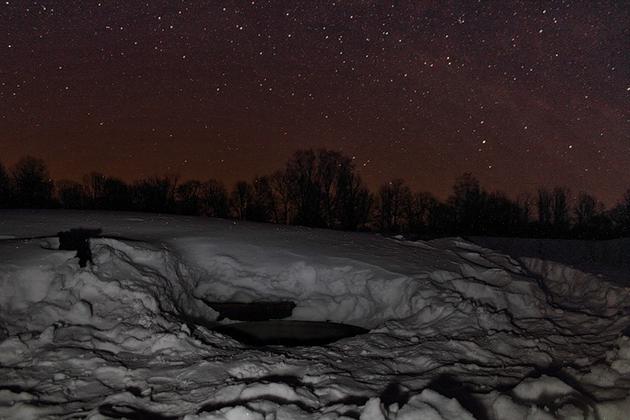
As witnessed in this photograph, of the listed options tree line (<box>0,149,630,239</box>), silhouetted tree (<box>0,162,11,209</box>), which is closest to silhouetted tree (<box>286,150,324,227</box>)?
tree line (<box>0,149,630,239</box>)

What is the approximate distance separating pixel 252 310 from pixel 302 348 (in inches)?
77.2

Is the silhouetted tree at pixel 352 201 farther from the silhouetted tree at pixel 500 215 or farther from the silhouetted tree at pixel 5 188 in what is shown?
the silhouetted tree at pixel 5 188

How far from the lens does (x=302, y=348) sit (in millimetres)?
4512

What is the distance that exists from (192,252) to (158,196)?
28.3 meters

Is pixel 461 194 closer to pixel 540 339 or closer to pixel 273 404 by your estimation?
pixel 540 339

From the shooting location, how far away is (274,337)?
5949mm

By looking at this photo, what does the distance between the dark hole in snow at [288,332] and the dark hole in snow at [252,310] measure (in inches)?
5.6

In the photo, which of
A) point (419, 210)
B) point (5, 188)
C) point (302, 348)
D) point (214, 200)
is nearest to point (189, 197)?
point (214, 200)

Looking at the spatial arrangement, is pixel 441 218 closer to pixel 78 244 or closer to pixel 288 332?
pixel 288 332

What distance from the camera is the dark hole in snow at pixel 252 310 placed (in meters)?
6.26

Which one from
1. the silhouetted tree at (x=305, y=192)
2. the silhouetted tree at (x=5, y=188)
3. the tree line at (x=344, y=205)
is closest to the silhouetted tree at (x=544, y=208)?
the tree line at (x=344, y=205)

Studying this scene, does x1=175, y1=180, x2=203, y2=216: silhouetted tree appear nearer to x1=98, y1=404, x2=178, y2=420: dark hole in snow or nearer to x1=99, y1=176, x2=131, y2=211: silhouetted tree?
x1=99, y1=176, x2=131, y2=211: silhouetted tree

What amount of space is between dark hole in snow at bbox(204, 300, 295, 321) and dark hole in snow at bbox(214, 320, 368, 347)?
0.47 feet

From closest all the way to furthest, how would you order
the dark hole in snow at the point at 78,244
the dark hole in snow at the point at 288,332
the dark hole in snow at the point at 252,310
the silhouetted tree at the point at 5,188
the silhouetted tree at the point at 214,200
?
the dark hole in snow at the point at 78,244 < the dark hole in snow at the point at 288,332 < the dark hole in snow at the point at 252,310 < the silhouetted tree at the point at 5,188 < the silhouetted tree at the point at 214,200
